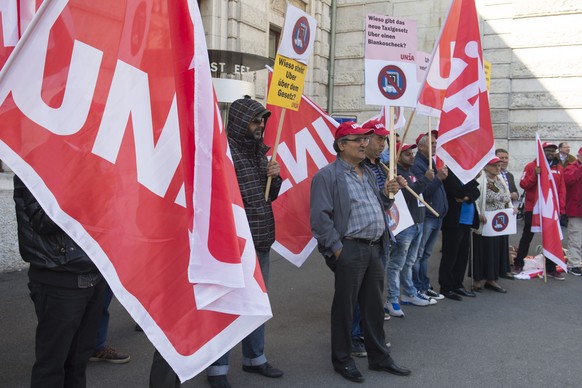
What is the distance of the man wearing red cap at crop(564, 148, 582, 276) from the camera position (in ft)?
26.7

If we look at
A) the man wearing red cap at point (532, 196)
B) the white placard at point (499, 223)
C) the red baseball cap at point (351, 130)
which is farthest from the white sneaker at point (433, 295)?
the red baseball cap at point (351, 130)

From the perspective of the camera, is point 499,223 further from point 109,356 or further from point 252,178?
point 109,356

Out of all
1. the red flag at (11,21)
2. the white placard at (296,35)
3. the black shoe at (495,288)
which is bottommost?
the black shoe at (495,288)

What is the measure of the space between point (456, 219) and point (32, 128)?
5290 mm

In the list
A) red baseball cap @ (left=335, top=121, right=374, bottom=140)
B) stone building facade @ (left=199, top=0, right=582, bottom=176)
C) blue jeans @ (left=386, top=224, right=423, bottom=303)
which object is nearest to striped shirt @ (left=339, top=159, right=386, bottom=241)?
red baseball cap @ (left=335, top=121, right=374, bottom=140)

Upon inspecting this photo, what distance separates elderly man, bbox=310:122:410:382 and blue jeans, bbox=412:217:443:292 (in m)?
2.25

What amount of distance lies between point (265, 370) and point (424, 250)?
3.03 m

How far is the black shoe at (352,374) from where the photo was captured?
154 inches

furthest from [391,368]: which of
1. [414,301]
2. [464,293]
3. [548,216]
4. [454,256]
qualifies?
[548,216]

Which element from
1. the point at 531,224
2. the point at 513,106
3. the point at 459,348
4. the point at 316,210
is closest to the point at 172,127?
the point at 316,210

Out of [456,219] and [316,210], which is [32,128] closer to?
[316,210]

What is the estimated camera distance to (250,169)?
12.4 feet

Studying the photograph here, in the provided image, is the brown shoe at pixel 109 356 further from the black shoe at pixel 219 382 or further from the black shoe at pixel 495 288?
the black shoe at pixel 495 288

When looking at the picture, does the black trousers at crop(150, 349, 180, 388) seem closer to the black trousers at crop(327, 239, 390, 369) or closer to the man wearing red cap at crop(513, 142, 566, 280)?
the black trousers at crop(327, 239, 390, 369)
